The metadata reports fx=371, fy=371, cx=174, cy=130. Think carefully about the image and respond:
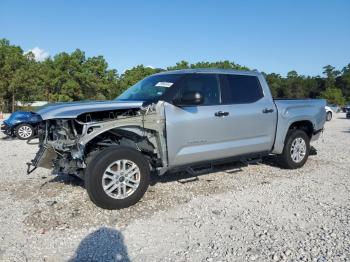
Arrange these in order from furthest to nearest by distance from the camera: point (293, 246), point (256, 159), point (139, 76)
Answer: point (139, 76) → point (256, 159) → point (293, 246)

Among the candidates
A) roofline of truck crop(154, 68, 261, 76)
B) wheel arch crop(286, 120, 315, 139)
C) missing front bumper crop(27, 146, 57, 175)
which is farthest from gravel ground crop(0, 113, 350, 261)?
roofline of truck crop(154, 68, 261, 76)

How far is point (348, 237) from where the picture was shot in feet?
13.5

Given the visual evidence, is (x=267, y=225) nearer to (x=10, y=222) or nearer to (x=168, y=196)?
(x=168, y=196)

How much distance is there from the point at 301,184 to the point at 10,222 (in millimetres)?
4578

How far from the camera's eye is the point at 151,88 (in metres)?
6.00

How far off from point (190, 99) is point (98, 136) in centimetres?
143

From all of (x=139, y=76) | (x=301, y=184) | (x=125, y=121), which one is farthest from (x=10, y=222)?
(x=139, y=76)

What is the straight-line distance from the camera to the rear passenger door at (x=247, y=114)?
614 cm

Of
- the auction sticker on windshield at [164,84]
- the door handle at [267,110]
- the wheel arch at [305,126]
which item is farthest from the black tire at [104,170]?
the wheel arch at [305,126]

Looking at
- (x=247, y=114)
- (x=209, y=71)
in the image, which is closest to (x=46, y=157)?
(x=209, y=71)

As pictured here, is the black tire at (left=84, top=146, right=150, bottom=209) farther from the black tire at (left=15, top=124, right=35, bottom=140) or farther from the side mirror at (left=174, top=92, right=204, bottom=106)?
the black tire at (left=15, top=124, right=35, bottom=140)

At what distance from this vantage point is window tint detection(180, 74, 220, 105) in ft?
18.9

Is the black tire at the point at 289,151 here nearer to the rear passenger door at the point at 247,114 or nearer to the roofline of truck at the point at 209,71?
the rear passenger door at the point at 247,114

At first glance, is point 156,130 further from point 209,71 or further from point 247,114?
point 247,114
